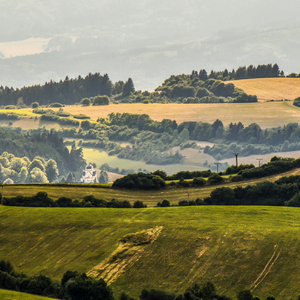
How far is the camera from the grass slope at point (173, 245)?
53688mm

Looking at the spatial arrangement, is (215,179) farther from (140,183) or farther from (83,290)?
(83,290)

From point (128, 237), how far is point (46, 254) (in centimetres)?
990

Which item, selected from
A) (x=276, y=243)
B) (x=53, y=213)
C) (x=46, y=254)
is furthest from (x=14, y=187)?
(x=276, y=243)

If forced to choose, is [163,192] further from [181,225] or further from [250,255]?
[250,255]

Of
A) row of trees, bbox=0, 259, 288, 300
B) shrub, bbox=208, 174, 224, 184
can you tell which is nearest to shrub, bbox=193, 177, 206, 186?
shrub, bbox=208, 174, 224, 184

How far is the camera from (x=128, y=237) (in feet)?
218

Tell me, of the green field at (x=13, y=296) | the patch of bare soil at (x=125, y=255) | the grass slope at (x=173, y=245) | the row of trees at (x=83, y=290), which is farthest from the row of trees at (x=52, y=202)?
the green field at (x=13, y=296)

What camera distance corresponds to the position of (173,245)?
62.7 m

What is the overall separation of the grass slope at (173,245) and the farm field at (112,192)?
1740 centimetres

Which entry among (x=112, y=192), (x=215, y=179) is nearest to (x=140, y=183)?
(x=112, y=192)

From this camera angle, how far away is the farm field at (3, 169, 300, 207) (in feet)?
325

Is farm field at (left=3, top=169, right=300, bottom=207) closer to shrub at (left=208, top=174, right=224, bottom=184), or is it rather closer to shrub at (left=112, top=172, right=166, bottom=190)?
shrub at (left=112, top=172, right=166, bottom=190)

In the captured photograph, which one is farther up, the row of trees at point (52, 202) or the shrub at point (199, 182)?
the row of trees at point (52, 202)

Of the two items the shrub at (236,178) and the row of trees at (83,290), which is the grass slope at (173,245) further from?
the shrub at (236,178)
